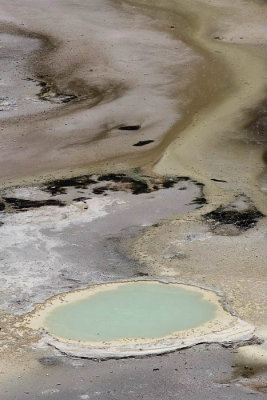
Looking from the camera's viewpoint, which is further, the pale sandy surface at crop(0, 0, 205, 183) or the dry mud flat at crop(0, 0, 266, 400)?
the pale sandy surface at crop(0, 0, 205, 183)

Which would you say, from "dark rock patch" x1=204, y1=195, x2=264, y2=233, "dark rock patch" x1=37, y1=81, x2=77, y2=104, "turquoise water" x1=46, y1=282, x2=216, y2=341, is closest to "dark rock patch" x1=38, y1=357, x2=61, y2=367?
"turquoise water" x1=46, y1=282, x2=216, y2=341

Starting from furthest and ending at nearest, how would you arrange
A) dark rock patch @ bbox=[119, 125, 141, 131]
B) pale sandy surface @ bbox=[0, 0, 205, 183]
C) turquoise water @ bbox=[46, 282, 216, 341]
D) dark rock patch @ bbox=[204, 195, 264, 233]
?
dark rock patch @ bbox=[119, 125, 141, 131] → pale sandy surface @ bbox=[0, 0, 205, 183] → dark rock patch @ bbox=[204, 195, 264, 233] → turquoise water @ bbox=[46, 282, 216, 341]

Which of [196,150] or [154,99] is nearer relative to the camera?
[196,150]

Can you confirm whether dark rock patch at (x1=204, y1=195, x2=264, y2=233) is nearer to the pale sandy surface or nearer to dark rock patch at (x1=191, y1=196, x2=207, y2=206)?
dark rock patch at (x1=191, y1=196, x2=207, y2=206)

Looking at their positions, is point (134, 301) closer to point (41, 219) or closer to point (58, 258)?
point (58, 258)

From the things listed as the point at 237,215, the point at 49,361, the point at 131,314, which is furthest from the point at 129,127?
the point at 49,361

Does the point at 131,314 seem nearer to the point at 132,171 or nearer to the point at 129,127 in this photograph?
the point at 132,171

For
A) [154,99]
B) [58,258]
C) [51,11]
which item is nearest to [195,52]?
[154,99]
